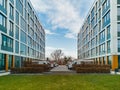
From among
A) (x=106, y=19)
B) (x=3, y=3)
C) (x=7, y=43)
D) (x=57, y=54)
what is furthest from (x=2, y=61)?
(x=57, y=54)

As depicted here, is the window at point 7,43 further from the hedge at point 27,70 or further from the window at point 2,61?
the hedge at point 27,70

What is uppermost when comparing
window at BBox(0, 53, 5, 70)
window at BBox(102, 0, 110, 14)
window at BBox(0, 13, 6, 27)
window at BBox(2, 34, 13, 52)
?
window at BBox(102, 0, 110, 14)

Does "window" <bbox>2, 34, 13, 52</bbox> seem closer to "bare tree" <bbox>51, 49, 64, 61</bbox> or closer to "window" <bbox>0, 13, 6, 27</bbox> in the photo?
"window" <bbox>0, 13, 6, 27</bbox>

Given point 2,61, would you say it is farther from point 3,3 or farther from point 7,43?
point 3,3

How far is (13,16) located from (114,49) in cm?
1953

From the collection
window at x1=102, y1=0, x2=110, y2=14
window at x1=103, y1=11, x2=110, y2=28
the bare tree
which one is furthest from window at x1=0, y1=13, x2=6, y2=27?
the bare tree

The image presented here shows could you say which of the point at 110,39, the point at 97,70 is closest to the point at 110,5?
the point at 110,39

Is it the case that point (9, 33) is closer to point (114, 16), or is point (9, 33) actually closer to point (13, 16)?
point (13, 16)

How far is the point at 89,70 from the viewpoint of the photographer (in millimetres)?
27828

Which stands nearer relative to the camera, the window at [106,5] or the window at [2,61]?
the window at [2,61]

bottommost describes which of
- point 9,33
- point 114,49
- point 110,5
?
point 114,49

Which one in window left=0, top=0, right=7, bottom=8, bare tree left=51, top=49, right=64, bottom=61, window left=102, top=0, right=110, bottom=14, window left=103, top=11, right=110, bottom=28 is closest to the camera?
window left=0, top=0, right=7, bottom=8

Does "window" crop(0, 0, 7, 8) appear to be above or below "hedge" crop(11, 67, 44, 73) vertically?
above

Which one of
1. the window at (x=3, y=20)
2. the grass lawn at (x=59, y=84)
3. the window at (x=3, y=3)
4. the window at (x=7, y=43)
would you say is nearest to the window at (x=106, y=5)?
the window at (x=3, y=3)
